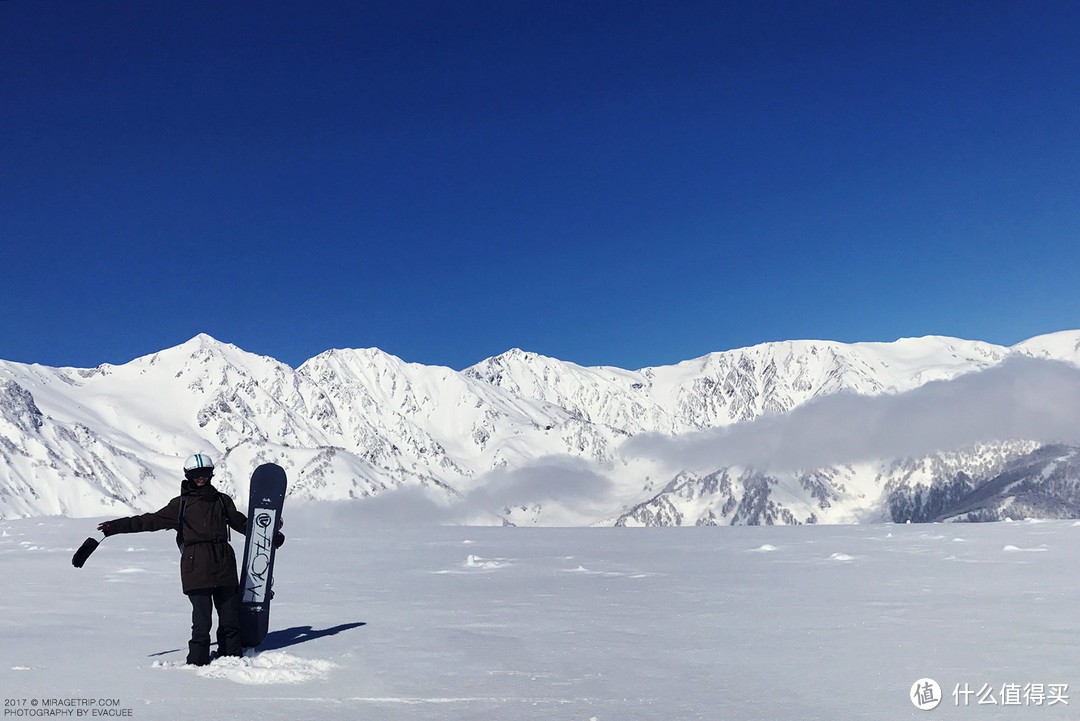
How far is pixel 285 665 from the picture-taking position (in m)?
9.17

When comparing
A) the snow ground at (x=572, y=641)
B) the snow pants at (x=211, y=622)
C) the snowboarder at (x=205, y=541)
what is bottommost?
the snow ground at (x=572, y=641)

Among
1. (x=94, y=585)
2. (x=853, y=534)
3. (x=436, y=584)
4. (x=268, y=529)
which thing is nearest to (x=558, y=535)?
(x=853, y=534)

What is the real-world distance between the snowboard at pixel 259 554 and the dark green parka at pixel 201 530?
28 cm

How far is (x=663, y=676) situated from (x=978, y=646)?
4575 mm

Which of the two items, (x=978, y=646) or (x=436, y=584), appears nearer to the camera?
(x=978, y=646)

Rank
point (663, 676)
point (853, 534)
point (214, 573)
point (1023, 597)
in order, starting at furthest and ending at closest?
1. point (853, 534)
2. point (1023, 597)
3. point (214, 573)
4. point (663, 676)

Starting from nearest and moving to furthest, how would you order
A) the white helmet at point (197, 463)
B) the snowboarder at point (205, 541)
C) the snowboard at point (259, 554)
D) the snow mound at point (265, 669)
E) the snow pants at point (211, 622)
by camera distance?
the snow mound at point (265, 669), the snow pants at point (211, 622), the snowboarder at point (205, 541), the white helmet at point (197, 463), the snowboard at point (259, 554)

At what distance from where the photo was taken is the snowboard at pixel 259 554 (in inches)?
399

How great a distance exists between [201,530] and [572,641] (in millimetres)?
5137

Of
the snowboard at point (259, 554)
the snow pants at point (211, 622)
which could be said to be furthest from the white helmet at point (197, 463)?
the snow pants at point (211, 622)

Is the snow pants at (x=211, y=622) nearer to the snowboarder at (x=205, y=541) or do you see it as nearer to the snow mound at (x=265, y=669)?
the snowboarder at (x=205, y=541)

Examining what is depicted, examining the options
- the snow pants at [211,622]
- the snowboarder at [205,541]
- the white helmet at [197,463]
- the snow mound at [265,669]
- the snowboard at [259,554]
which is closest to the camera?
the snow mound at [265,669]

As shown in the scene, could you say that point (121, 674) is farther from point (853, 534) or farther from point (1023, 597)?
point (853, 534)

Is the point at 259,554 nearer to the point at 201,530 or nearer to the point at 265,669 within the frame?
the point at 201,530
